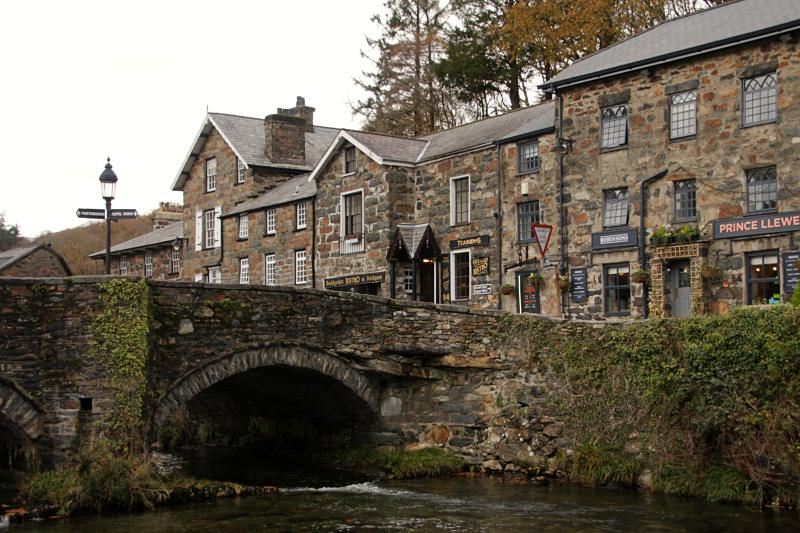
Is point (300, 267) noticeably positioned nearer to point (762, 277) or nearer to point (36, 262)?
point (36, 262)

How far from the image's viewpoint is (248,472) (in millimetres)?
24828

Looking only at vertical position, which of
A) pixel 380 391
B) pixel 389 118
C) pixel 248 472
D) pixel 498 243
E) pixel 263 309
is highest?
pixel 389 118

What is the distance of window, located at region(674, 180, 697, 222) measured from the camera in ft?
89.2

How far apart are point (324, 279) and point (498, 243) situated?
27.1ft

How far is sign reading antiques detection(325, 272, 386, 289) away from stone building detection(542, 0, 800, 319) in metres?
7.75

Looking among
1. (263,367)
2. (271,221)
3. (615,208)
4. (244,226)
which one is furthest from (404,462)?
(244,226)

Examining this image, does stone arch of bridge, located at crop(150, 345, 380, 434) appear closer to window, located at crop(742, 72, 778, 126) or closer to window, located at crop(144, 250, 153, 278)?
window, located at crop(742, 72, 778, 126)

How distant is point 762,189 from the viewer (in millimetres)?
25859

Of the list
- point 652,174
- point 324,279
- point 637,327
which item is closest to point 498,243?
point 652,174

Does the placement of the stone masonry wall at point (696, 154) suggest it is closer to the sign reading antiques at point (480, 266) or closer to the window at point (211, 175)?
the sign reading antiques at point (480, 266)

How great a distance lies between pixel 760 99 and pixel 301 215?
60.9 ft

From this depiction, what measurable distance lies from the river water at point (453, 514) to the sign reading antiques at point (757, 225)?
8689 mm

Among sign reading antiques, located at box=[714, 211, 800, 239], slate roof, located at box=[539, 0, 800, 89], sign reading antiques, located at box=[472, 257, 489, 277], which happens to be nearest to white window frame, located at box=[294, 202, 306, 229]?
sign reading antiques, located at box=[472, 257, 489, 277]

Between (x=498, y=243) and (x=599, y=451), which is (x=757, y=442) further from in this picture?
(x=498, y=243)
